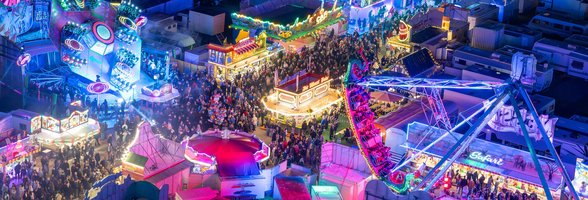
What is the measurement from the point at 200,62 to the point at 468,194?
63.9 ft

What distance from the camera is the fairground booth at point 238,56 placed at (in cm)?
5688

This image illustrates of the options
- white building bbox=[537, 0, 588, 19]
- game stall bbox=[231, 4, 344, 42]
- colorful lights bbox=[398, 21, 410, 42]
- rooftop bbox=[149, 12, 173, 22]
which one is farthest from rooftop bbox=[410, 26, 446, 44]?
rooftop bbox=[149, 12, 173, 22]

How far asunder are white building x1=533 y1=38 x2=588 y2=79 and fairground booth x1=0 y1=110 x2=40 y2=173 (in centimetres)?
2627

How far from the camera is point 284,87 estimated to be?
5297 centimetres

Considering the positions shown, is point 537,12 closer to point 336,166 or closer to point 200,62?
point 200,62

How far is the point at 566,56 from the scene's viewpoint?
57.6 metres

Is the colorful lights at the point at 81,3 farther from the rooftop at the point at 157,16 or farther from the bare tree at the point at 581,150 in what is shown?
the bare tree at the point at 581,150

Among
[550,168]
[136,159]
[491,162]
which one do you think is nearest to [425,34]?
[491,162]

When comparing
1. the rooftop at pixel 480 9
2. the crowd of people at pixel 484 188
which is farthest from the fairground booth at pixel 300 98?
the rooftop at pixel 480 9

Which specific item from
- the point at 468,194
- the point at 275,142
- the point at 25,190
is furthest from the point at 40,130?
the point at 468,194

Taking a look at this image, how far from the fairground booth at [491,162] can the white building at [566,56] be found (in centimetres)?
1194

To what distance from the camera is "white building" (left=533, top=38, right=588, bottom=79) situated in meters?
57.1

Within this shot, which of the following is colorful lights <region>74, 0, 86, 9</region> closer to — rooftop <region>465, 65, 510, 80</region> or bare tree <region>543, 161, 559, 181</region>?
rooftop <region>465, 65, 510, 80</region>

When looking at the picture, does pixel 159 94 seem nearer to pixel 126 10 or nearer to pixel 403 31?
pixel 126 10
